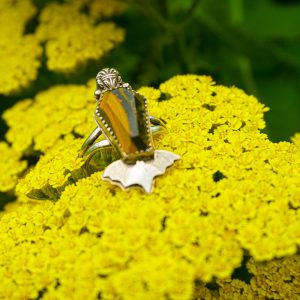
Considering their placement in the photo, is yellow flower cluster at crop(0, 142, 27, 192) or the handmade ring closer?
the handmade ring

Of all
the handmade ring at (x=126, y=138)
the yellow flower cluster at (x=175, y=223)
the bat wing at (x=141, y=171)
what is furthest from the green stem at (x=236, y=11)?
the bat wing at (x=141, y=171)

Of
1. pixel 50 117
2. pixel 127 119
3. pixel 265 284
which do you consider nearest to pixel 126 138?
pixel 127 119

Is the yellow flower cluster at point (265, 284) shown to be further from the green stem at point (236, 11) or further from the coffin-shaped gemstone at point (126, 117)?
the green stem at point (236, 11)

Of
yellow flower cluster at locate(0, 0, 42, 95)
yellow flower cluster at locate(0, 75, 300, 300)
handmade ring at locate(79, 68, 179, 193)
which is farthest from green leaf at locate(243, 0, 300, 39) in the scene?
handmade ring at locate(79, 68, 179, 193)

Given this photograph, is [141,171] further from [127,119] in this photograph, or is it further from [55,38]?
[55,38]

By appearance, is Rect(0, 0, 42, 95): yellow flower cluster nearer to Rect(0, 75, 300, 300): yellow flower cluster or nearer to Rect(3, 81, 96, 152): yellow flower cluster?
Rect(3, 81, 96, 152): yellow flower cluster

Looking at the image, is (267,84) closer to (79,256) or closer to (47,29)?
(47,29)

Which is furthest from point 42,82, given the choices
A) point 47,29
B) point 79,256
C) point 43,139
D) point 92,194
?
point 79,256
